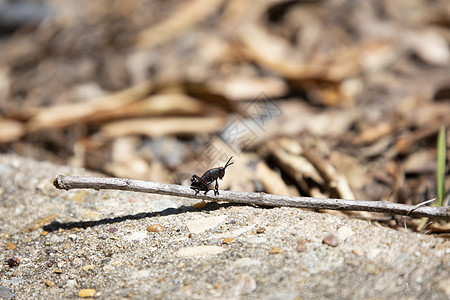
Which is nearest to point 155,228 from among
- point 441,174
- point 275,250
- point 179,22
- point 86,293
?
point 86,293

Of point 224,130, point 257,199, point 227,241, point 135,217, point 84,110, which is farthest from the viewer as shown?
point 84,110

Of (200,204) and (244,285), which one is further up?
(200,204)

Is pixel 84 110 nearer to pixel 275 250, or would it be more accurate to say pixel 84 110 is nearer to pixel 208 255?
pixel 208 255

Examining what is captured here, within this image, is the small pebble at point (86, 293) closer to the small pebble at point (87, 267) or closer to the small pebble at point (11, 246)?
the small pebble at point (87, 267)

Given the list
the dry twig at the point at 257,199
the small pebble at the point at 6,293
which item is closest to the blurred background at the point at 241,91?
the dry twig at the point at 257,199

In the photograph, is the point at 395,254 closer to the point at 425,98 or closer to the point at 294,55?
the point at 425,98

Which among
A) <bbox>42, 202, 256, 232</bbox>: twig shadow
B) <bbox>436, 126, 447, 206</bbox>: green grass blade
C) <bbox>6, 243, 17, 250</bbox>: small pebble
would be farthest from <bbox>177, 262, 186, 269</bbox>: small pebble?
<bbox>436, 126, 447, 206</bbox>: green grass blade
